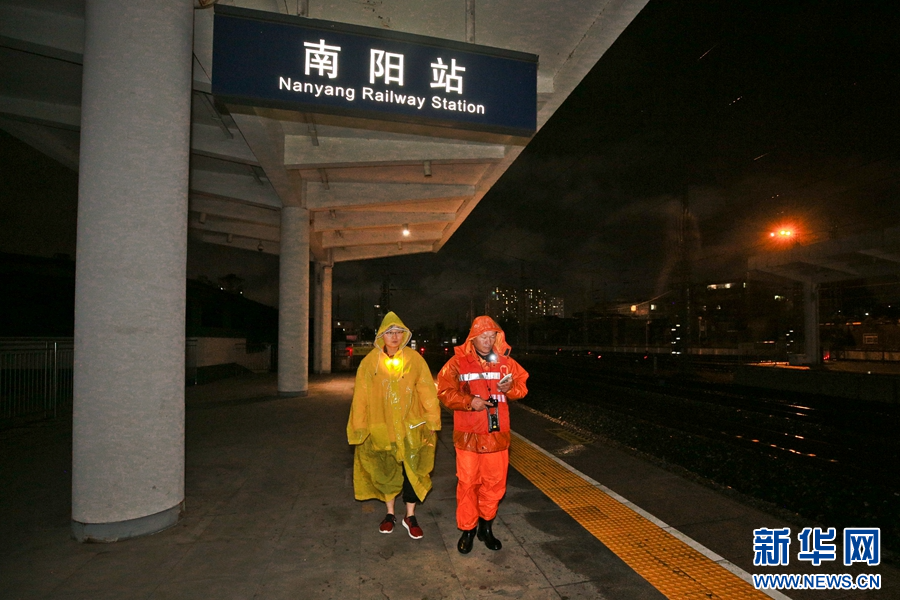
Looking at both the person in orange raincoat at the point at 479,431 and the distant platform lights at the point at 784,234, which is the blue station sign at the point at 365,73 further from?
the distant platform lights at the point at 784,234

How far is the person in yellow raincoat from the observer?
4133mm

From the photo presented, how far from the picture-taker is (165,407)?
414 cm

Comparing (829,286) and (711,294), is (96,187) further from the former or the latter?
(711,294)

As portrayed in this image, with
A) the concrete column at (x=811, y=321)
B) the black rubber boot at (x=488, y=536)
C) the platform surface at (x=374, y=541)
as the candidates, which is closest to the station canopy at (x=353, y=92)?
the black rubber boot at (x=488, y=536)

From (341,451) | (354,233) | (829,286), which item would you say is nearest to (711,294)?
(829,286)

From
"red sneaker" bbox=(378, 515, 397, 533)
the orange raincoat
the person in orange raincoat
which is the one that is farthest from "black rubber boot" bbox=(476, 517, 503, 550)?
"red sneaker" bbox=(378, 515, 397, 533)

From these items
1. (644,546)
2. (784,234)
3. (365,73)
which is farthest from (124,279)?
(784,234)

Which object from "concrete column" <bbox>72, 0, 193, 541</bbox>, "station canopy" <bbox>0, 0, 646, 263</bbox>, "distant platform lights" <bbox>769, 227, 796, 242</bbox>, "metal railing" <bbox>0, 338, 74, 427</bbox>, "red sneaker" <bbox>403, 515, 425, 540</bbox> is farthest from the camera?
"distant platform lights" <bbox>769, 227, 796, 242</bbox>

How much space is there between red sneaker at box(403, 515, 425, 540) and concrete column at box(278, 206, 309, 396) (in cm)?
1003

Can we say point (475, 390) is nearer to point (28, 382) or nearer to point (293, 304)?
point (28, 382)

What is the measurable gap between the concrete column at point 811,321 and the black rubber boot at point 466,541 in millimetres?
25584

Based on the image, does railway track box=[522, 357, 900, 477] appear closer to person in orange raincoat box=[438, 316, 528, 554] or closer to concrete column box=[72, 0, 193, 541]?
person in orange raincoat box=[438, 316, 528, 554]

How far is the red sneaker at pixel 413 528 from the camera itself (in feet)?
Answer: 13.3

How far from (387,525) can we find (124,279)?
2948 mm
